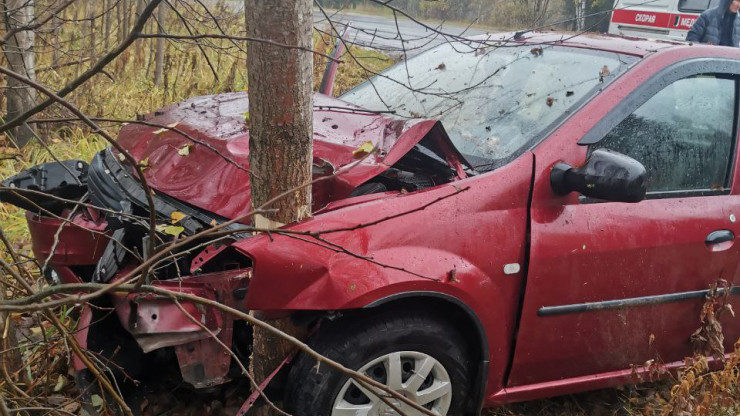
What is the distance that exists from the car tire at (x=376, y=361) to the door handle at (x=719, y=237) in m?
1.23

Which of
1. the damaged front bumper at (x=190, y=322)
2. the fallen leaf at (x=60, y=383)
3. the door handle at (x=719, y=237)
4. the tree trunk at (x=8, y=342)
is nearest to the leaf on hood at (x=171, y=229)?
the damaged front bumper at (x=190, y=322)

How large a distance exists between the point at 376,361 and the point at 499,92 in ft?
4.70

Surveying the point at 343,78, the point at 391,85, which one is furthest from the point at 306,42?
the point at 343,78

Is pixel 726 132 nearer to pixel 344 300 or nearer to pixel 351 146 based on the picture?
pixel 351 146

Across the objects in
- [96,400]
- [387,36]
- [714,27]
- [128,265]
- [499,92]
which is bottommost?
[96,400]

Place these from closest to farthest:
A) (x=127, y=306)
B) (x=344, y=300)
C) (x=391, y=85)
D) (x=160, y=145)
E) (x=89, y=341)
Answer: (x=344, y=300), (x=127, y=306), (x=89, y=341), (x=160, y=145), (x=391, y=85)

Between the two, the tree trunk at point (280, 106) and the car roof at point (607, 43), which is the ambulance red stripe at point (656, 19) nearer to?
the car roof at point (607, 43)

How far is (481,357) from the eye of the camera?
2.57 meters

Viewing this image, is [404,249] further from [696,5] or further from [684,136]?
[696,5]

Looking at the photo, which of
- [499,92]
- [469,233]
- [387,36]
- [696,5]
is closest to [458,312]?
[469,233]

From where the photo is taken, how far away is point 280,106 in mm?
2291

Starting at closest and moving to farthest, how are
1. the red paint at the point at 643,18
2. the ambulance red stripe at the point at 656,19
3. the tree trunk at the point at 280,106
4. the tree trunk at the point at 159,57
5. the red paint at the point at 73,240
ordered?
the tree trunk at the point at 280,106
the red paint at the point at 73,240
the tree trunk at the point at 159,57
the ambulance red stripe at the point at 656,19
the red paint at the point at 643,18

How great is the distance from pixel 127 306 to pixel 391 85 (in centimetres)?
187

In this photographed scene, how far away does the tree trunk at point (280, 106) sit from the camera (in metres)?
2.23
